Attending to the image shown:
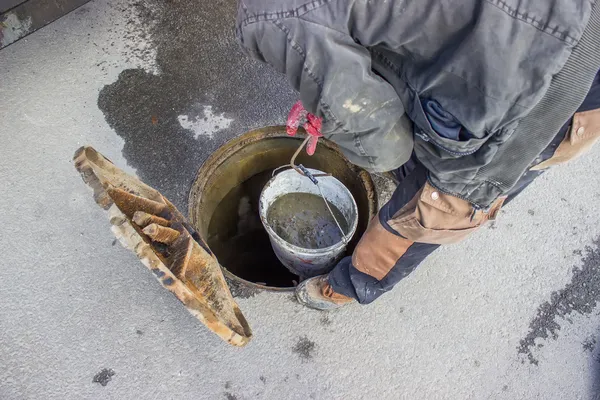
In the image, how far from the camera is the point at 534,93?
41.0 inches

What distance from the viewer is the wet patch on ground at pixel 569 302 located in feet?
7.12

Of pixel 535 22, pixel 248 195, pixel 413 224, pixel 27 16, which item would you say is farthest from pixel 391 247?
pixel 27 16

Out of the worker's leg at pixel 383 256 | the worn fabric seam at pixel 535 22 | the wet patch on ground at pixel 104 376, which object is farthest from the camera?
the wet patch on ground at pixel 104 376

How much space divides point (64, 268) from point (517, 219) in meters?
2.33

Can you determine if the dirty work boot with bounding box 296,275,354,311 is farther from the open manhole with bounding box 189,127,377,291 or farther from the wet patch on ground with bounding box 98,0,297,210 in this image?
the wet patch on ground with bounding box 98,0,297,210

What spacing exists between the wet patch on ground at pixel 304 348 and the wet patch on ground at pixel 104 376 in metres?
0.79

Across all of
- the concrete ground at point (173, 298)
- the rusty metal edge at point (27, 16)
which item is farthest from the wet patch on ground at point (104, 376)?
the rusty metal edge at point (27, 16)

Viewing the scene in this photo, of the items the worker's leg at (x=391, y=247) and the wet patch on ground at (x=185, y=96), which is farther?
the wet patch on ground at (x=185, y=96)

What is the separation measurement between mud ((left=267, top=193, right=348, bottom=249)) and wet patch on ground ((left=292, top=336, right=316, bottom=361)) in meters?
0.73

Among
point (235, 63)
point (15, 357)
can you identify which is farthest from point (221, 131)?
point (15, 357)

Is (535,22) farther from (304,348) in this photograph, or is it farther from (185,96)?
(185,96)

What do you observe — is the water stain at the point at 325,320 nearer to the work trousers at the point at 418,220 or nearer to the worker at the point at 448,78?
the work trousers at the point at 418,220

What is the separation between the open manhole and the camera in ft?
7.89

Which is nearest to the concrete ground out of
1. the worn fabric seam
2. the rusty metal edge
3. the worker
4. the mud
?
the rusty metal edge
